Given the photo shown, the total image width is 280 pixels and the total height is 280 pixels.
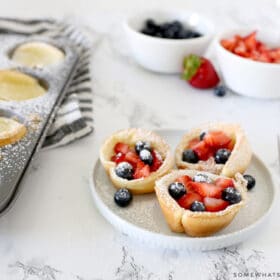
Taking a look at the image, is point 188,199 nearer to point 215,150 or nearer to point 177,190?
point 177,190

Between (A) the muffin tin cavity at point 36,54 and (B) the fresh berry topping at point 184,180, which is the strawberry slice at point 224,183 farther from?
(A) the muffin tin cavity at point 36,54

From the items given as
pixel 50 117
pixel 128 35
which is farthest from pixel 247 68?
pixel 50 117

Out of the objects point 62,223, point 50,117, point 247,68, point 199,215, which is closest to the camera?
point 199,215

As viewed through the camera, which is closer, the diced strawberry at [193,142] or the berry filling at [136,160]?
the berry filling at [136,160]

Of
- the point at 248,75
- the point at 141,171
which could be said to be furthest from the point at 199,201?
the point at 248,75

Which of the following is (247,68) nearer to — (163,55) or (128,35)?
(163,55)

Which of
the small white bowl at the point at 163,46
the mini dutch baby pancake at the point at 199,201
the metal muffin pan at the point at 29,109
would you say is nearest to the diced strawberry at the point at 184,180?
the mini dutch baby pancake at the point at 199,201
